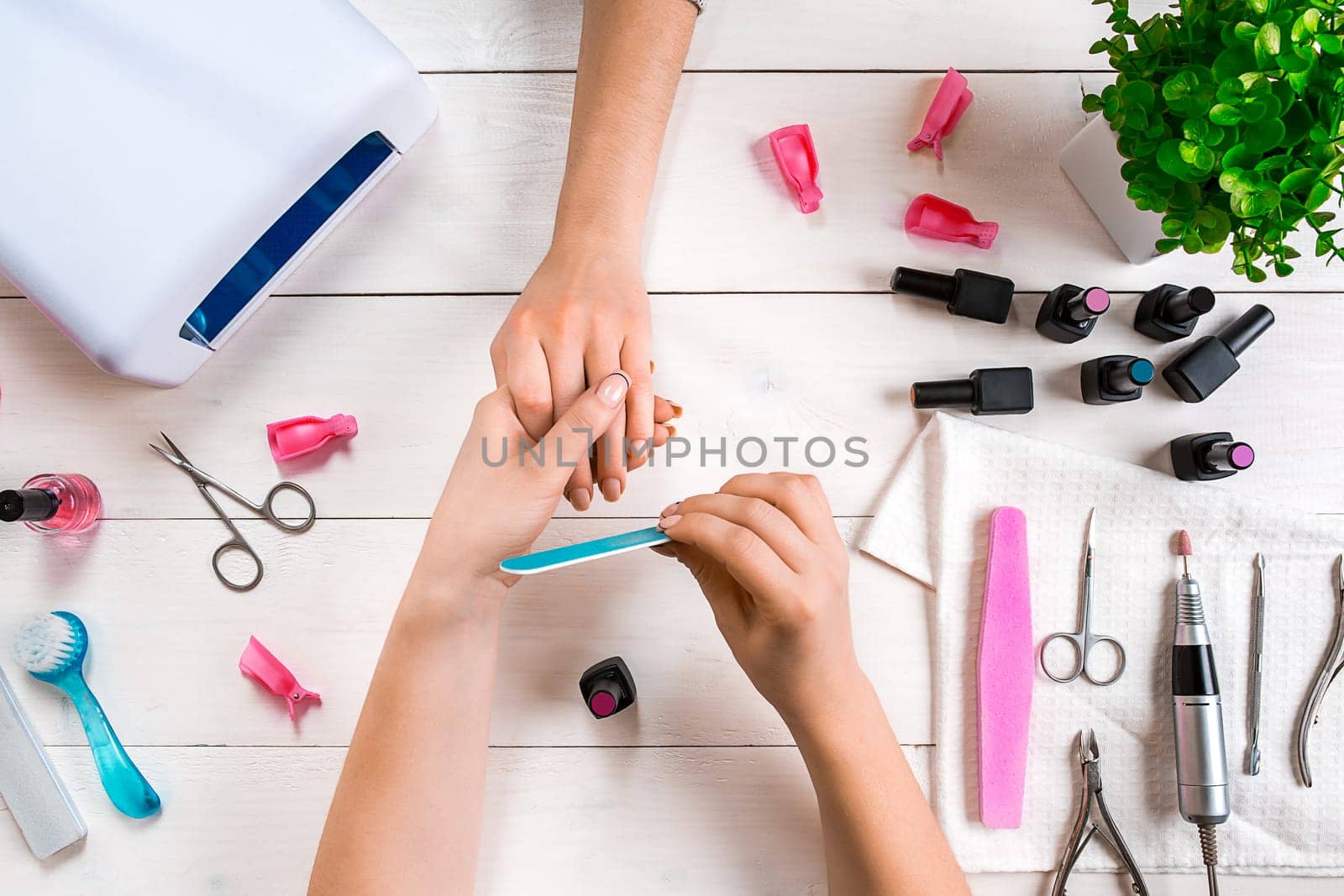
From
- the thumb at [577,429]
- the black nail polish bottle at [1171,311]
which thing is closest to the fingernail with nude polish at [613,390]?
the thumb at [577,429]

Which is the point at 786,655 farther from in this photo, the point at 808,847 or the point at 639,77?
the point at 639,77

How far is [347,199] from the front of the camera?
82 centimetres

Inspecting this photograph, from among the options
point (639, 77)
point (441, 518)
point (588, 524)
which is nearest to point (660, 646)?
point (588, 524)

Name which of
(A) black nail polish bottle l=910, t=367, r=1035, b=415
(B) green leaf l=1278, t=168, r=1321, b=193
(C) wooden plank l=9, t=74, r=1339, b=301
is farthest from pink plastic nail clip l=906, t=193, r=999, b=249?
(B) green leaf l=1278, t=168, r=1321, b=193

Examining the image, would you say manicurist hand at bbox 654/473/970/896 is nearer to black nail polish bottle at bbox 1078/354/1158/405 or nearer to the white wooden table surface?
the white wooden table surface

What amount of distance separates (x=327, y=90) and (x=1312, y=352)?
3.24 feet

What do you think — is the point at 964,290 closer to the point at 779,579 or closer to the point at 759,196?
the point at 759,196

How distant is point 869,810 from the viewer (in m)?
0.65

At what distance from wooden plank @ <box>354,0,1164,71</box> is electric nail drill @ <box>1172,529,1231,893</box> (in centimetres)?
57

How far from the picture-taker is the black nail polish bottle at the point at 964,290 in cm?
79

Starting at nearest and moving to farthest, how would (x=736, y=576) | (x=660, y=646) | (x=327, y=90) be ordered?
(x=736, y=576)
(x=327, y=90)
(x=660, y=646)

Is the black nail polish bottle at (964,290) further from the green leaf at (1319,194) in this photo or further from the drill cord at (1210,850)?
the drill cord at (1210,850)

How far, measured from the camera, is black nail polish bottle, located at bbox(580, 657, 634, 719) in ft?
2.42

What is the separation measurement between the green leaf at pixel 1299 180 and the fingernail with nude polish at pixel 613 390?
0.52m
